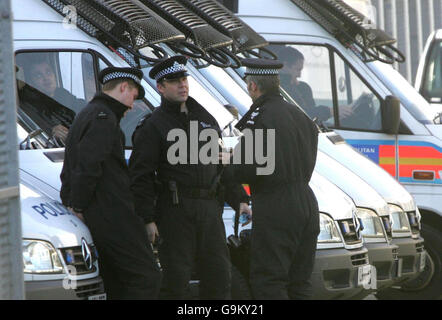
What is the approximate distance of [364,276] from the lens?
7.04 m

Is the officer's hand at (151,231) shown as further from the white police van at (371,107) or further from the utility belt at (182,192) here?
the white police van at (371,107)

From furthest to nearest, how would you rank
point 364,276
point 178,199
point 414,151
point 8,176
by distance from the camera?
point 414,151 → point 364,276 → point 178,199 → point 8,176

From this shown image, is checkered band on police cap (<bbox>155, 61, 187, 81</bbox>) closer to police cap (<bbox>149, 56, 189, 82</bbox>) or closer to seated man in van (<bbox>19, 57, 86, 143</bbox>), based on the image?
police cap (<bbox>149, 56, 189, 82</bbox>)

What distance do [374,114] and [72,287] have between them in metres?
4.32

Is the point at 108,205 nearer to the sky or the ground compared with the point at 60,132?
nearer to the ground

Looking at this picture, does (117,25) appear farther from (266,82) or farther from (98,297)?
(98,297)

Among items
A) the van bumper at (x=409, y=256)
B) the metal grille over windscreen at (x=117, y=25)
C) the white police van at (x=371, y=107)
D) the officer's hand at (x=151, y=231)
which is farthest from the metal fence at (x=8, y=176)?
the white police van at (x=371, y=107)

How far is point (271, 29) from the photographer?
8.97 m

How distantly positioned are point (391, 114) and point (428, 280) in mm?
1354

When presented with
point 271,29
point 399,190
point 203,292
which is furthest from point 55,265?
point 271,29

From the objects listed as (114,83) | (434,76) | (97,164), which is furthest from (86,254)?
(434,76)

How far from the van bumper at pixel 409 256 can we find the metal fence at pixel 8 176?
434 cm

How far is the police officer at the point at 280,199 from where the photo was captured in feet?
19.9
